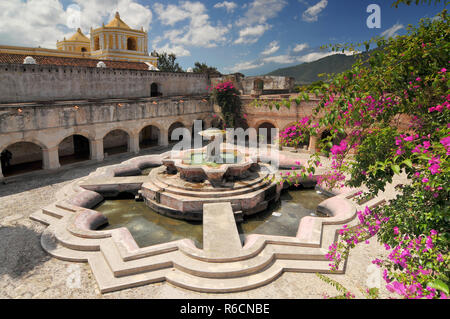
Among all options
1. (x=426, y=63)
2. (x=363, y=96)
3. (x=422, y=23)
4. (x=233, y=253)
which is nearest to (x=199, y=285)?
(x=233, y=253)

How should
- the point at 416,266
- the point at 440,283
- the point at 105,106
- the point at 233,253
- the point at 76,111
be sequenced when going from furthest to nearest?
the point at 105,106 < the point at 76,111 < the point at 233,253 < the point at 416,266 < the point at 440,283

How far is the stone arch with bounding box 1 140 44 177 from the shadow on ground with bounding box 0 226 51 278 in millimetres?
7939

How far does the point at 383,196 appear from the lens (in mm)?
9648

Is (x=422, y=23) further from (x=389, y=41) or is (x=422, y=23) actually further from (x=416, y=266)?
(x=416, y=266)

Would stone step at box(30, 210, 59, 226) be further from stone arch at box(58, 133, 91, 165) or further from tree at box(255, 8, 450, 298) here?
stone arch at box(58, 133, 91, 165)

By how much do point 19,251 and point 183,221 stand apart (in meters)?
4.42

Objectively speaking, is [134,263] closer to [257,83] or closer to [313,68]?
[257,83]

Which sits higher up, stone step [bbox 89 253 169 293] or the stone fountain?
the stone fountain

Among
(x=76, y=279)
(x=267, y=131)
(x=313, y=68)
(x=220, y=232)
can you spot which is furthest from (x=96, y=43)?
(x=313, y=68)

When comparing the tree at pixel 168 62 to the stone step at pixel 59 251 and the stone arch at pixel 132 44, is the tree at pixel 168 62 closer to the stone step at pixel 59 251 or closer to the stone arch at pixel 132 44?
the stone arch at pixel 132 44

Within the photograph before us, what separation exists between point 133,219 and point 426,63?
8.85 m

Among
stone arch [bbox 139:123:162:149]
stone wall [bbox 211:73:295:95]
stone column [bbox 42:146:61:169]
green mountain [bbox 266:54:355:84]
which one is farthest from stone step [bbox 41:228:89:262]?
green mountain [bbox 266:54:355:84]

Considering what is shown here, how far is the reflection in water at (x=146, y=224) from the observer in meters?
8.31

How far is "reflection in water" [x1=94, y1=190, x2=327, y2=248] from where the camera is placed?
8469mm
